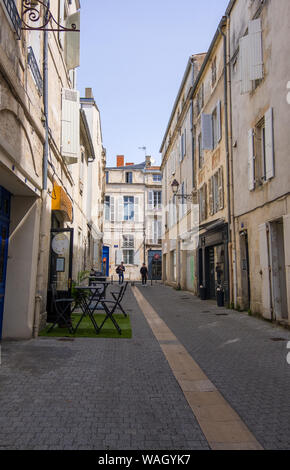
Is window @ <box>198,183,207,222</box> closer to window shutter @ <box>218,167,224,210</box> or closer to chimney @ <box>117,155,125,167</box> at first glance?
window shutter @ <box>218,167,224,210</box>

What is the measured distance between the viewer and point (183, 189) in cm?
1933

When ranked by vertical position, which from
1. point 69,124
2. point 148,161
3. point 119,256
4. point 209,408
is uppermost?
point 148,161

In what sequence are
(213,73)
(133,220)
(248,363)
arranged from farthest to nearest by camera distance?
(133,220)
(213,73)
(248,363)

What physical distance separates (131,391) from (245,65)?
8.41m

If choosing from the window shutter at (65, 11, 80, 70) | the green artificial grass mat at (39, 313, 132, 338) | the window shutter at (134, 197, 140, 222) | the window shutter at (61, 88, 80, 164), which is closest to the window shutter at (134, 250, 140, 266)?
the window shutter at (134, 197, 140, 222)

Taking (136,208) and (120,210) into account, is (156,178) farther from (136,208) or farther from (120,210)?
(120,210)

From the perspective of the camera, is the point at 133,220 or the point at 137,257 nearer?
the point at 137,257

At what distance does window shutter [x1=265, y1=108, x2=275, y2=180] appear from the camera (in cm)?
809

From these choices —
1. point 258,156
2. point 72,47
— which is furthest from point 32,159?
point 258,156

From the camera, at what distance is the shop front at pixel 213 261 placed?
1184 centimetres

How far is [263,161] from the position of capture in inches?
356

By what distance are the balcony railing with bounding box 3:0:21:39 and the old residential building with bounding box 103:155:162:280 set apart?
93.6ft
